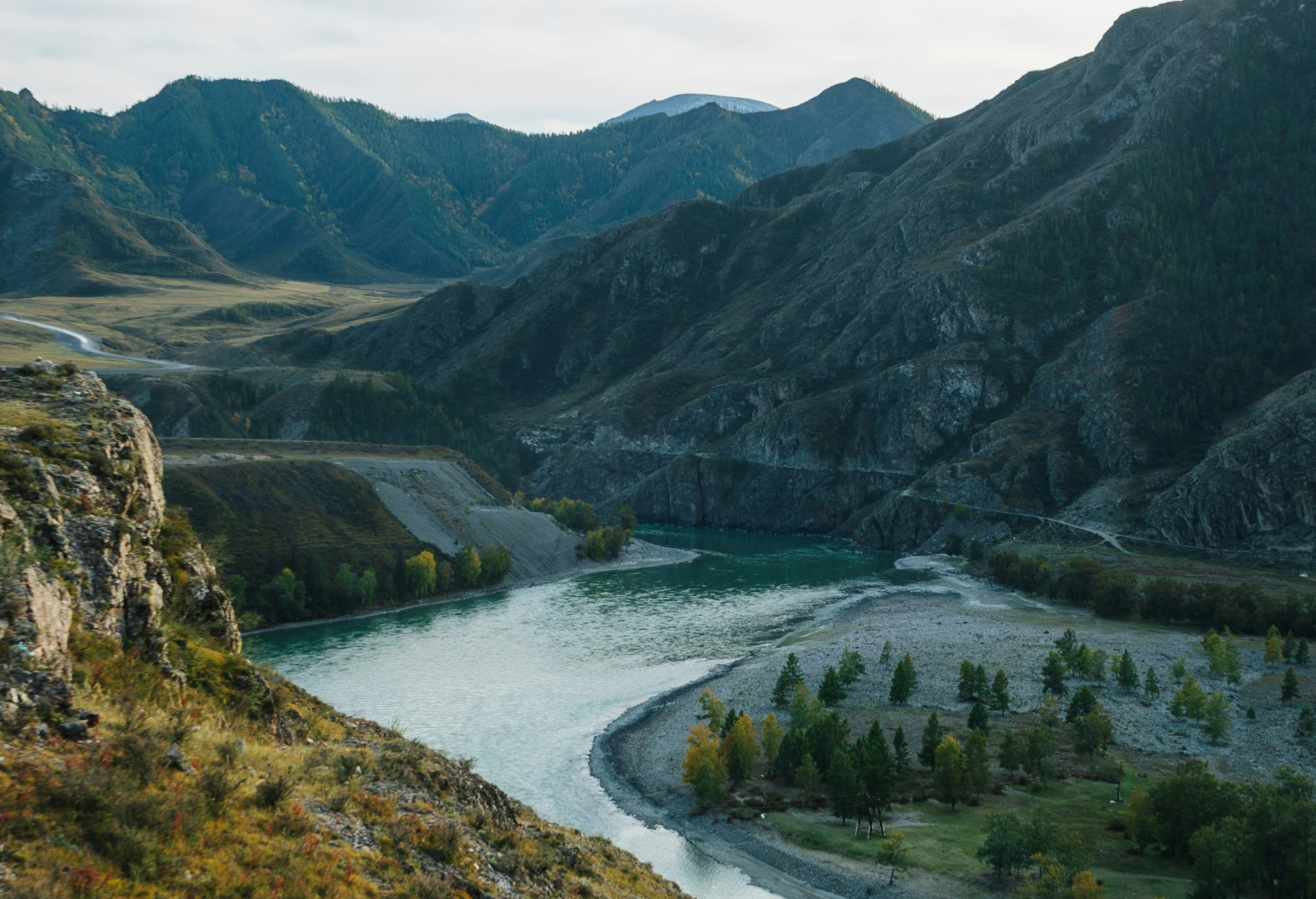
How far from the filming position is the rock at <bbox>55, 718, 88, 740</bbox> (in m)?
16.7

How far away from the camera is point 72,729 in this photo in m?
16.9

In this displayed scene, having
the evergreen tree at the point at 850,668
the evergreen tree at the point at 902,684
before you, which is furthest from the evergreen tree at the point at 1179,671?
the evergreen tree at the point at 850,668

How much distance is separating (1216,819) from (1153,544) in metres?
111

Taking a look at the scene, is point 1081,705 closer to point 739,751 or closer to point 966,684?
point 966,684

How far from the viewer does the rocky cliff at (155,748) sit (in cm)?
1559

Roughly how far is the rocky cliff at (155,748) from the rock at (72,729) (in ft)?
0.13

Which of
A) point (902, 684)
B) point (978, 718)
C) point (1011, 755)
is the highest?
point (978, 718)

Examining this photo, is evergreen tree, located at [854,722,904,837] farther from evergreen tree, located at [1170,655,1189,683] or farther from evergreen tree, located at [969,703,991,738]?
evergreen tree, located at [1170,655,1189,683]

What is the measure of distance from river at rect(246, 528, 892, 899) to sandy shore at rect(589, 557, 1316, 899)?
2162 millimetres

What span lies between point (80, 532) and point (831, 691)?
211 feet

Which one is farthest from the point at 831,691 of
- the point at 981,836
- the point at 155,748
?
the point at 155,748

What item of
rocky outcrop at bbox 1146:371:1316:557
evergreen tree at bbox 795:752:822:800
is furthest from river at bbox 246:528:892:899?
rocky outcrop at bbox 1146:371:1316:557

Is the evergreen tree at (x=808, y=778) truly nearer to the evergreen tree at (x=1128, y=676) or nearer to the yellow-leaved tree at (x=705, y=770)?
the yellow-leaved tree at (x=705, y=770)

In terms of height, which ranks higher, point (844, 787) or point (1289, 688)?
point (1289, 688)
